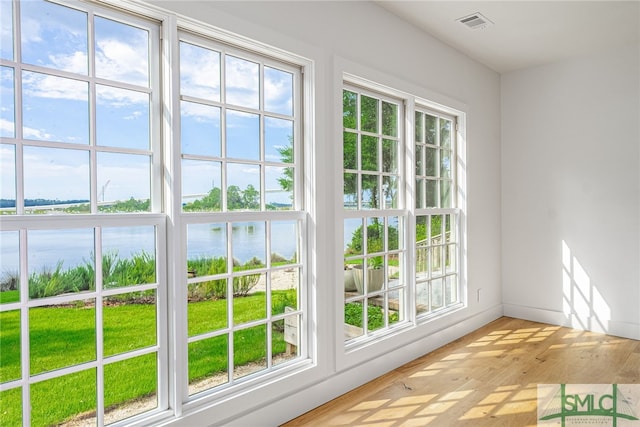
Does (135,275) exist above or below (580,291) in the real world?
above

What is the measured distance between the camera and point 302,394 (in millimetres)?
2510

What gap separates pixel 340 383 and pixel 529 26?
324 cm

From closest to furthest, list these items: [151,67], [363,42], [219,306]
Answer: [151,67] < [219,306] < [363,42]

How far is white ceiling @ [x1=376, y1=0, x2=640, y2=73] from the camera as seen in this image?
3074 mm

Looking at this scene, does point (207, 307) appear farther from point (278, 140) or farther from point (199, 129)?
point (278, 140)

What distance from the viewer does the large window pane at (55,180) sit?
1.66m

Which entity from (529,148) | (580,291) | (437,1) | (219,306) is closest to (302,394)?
(219,306)

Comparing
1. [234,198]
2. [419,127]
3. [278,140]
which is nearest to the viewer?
[234,198]

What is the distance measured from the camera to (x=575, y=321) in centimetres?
423

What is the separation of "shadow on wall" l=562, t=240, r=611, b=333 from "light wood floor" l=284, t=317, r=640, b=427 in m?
0.13

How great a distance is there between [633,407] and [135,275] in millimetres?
3028

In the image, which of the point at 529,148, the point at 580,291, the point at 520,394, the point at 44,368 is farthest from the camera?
the point at 529,148

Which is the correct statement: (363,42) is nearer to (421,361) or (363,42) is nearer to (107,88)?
(107,88)

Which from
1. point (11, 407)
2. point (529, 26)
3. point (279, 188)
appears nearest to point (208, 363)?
point (11, 407)
